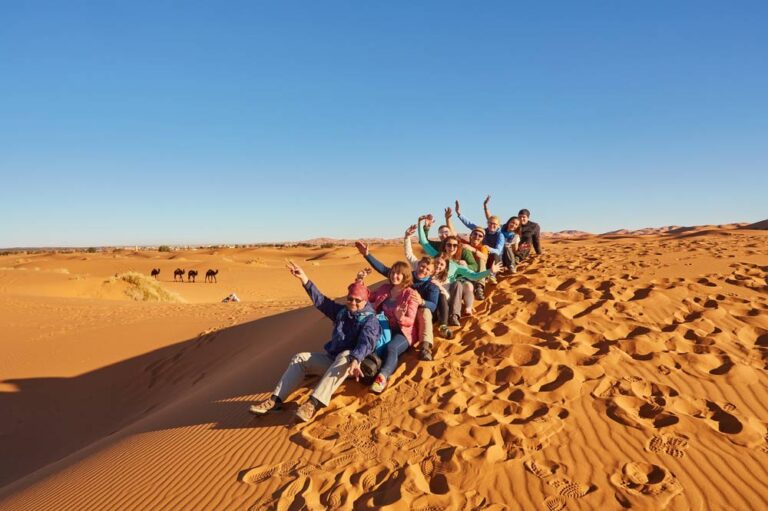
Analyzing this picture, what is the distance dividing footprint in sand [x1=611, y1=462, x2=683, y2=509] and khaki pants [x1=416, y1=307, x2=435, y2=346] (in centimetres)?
236

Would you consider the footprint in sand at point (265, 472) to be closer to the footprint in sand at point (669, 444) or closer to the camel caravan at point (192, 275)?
the footprint in sand at point (669, 444)

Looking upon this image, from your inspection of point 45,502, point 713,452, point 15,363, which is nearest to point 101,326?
point 15,363

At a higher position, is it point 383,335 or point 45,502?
point 383,335

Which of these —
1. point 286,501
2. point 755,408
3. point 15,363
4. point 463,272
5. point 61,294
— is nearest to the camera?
point 286,501

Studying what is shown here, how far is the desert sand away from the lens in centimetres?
311

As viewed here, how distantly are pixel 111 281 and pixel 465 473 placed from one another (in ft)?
74.9

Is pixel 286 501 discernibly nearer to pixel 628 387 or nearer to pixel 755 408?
pixel 628 387

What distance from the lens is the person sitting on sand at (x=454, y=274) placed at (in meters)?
5.98

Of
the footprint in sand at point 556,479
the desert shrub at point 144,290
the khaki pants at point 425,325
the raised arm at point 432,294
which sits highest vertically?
the raised arm at point 432,294

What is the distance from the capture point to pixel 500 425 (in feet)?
12.2

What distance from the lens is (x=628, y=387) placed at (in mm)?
4133

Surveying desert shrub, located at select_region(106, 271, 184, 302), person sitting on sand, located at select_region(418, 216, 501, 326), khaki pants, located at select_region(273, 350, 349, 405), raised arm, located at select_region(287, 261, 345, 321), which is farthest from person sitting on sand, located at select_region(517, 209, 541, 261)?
desert shrub, located at select_region(106, 271, 184, 302)

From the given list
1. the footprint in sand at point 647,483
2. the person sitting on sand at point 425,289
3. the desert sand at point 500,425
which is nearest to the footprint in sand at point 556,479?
the desert sand at point 500,425

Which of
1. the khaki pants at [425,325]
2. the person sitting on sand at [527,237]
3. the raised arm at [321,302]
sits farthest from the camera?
the person sitting on sand at [527,237]
